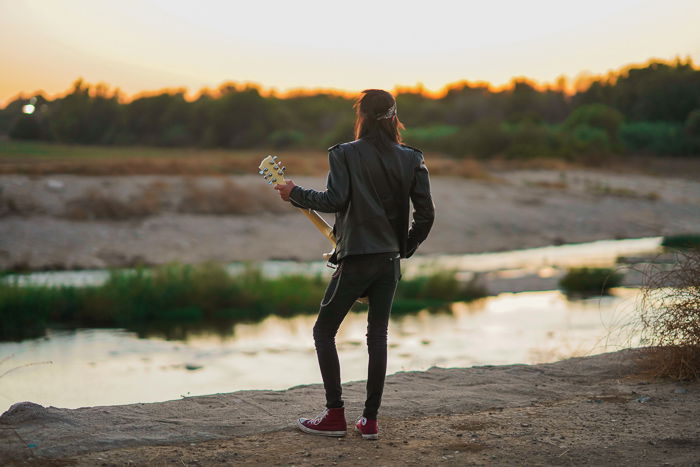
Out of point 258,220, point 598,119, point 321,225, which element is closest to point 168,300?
point 258,220

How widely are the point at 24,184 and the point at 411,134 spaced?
30.0 m

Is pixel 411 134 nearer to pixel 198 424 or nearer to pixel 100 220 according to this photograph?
pixel 100 220

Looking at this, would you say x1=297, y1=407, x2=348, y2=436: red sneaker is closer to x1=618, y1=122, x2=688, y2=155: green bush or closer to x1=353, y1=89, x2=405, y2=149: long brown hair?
x1=353, y1=89, x2=405, y2=149: long brown hair

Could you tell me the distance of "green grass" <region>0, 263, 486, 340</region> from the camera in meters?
12.3

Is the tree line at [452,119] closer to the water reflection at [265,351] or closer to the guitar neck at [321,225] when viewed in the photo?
the water reflection at [265,351]

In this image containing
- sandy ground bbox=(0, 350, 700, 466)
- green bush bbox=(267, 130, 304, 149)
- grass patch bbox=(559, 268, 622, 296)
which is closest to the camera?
sandy ground bbox=(0, 350, 700, 466)

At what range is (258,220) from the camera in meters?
21.3

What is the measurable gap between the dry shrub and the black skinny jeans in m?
2.61

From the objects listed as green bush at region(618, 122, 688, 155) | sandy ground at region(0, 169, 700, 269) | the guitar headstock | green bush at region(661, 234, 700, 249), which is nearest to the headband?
the guitar headstock

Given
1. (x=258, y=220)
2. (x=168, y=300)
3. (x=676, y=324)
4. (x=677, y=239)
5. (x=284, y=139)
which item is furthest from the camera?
(x=284, y=139)

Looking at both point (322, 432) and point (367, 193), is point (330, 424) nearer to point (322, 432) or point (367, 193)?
point (322, 432)

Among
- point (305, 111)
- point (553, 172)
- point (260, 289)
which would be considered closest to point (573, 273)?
point (260, 289)

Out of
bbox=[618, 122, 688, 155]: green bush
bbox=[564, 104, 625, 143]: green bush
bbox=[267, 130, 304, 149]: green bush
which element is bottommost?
bbox=[618, 122, 688, 155]: green bush

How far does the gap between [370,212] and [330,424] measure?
3.93 ft
